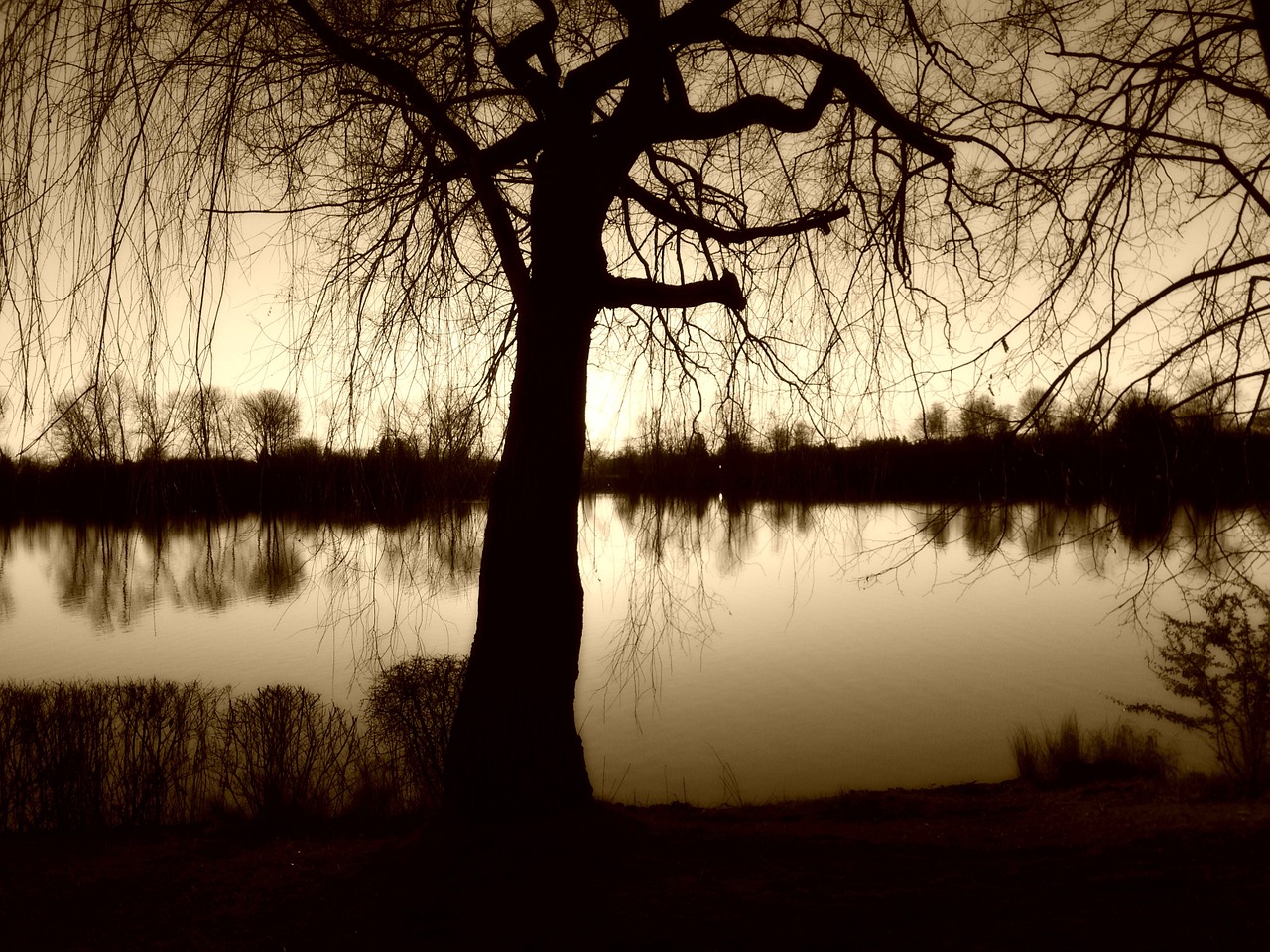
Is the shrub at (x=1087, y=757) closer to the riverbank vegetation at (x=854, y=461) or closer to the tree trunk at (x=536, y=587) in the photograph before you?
the riverbank vegetation at (x=854, y=461)

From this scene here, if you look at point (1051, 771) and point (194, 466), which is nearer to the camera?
Answer: point (194, 466)

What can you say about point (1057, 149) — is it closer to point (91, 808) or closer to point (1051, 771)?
point (1051, 771)

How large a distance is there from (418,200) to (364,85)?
53 cm

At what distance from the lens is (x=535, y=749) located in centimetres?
306

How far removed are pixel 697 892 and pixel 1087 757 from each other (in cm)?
693

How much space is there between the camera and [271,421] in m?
2.62

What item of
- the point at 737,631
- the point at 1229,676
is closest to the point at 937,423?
the point at 1229,676

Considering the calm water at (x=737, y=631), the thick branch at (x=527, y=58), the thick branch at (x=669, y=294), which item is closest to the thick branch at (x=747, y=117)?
the thick branch at (x=527, y=58)

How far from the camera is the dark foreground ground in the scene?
2602 millimetres

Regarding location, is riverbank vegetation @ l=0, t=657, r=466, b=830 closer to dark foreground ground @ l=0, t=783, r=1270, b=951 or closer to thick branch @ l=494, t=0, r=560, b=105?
dark foreground ground @ l=0, t=783, r=1270, b=951

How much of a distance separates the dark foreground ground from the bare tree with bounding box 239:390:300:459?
1635 millimetres

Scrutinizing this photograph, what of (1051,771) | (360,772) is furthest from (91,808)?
(1051,771)

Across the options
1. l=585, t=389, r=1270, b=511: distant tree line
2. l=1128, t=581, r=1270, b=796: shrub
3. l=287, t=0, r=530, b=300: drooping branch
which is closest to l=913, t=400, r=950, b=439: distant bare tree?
l=585, t=389, r=1270, b=511: distant tree line

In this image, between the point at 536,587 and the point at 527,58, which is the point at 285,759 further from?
the point at 527,58
